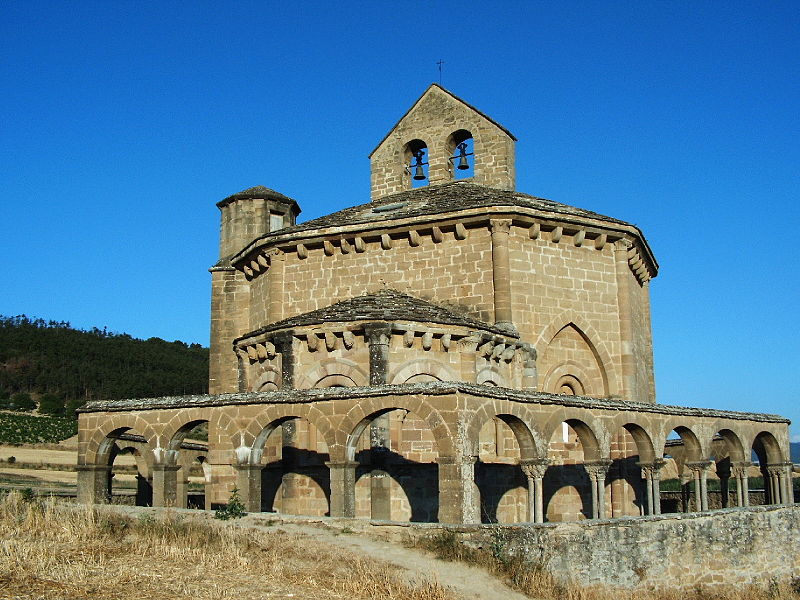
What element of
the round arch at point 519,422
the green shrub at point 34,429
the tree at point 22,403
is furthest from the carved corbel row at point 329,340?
the tree at point 22,403

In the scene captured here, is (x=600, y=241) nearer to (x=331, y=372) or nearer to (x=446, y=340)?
(x=446, y=340)

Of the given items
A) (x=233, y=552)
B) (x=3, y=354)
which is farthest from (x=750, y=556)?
(x=3, y=354)

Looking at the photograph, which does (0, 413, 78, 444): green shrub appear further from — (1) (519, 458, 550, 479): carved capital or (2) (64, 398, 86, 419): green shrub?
(1) (519, 458, 550, 479): carved capital

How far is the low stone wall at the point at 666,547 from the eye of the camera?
11414mm

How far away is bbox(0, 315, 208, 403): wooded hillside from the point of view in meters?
69.4

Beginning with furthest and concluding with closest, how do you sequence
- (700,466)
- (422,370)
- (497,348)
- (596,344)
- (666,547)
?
(596,344) < (497,348) < (700,466) < (422,370) < (666,547)

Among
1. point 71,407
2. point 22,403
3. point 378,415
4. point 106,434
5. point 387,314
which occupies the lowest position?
point 106,434

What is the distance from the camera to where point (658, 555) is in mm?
12727

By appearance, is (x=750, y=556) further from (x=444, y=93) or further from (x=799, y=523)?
(x=444, y=93)

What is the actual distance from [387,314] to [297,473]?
12.4ft

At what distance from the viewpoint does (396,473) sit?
16922 mm

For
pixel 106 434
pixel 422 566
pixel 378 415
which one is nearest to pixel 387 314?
pixel 378 415

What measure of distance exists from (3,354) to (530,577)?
72.1 m

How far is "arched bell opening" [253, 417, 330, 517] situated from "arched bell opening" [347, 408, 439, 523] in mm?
1039
